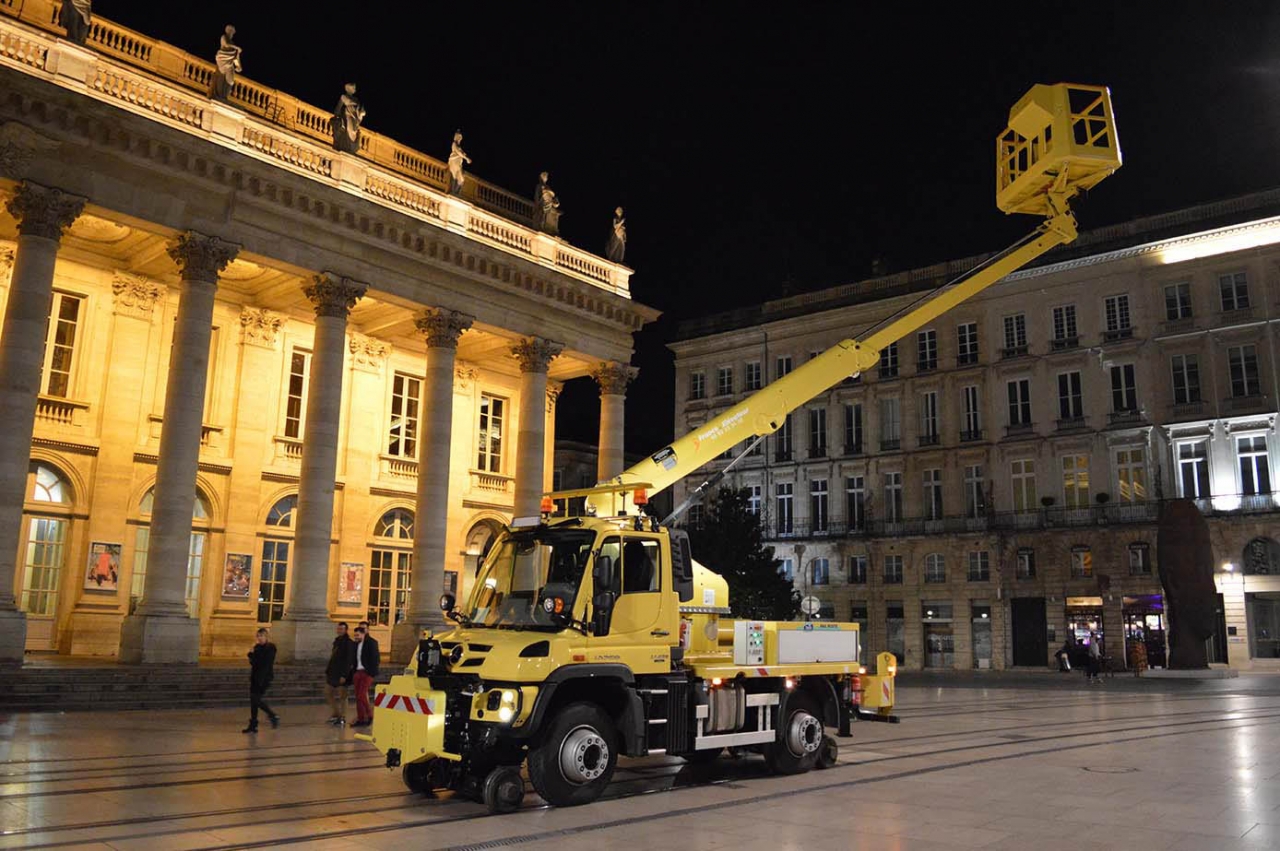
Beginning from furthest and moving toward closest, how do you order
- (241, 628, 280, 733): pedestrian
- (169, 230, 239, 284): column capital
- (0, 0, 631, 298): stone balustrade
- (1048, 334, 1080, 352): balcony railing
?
(1048, 334, 1080, 352): balcony railing → (169, 230, 239, 284): column capital → (0, 0, 631, 298): stone balustrade → (241, 628, 280, 733): pedestrian

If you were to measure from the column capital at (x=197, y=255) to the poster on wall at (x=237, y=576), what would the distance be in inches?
324

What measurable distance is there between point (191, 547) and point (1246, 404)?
40.9 metres

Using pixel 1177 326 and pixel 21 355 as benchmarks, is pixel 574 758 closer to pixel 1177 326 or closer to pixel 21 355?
pixel 21 355

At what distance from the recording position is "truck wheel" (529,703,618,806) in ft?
32.0

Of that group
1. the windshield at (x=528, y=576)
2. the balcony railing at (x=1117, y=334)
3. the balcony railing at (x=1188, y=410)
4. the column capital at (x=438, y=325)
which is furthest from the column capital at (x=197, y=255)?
the balcony railing at (x=1188, y=410)

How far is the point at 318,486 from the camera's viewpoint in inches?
962

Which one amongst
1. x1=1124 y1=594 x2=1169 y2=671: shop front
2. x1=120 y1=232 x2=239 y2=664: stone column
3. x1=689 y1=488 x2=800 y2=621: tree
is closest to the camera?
x1=120 y1=232 x2=239 y2=664: stone column

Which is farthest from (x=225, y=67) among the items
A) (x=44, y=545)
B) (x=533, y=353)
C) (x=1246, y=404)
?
(x=1246, y=404)

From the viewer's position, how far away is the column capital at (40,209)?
802 inches

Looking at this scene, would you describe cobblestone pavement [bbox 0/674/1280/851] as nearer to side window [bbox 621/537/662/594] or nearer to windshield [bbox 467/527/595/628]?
windshield [bbox 467/527/595/628]

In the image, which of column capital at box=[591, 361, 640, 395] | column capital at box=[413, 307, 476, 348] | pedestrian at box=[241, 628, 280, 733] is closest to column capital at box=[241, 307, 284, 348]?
column capital at box=[413, 307, 476, 348]

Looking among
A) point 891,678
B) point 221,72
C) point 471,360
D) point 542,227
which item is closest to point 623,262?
point 542,227

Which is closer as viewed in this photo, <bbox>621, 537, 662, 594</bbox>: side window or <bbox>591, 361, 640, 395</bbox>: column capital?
<bbox>621, 537, 662, 594</bbox>: side window

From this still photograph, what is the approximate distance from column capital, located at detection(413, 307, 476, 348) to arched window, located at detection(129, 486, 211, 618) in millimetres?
7551
